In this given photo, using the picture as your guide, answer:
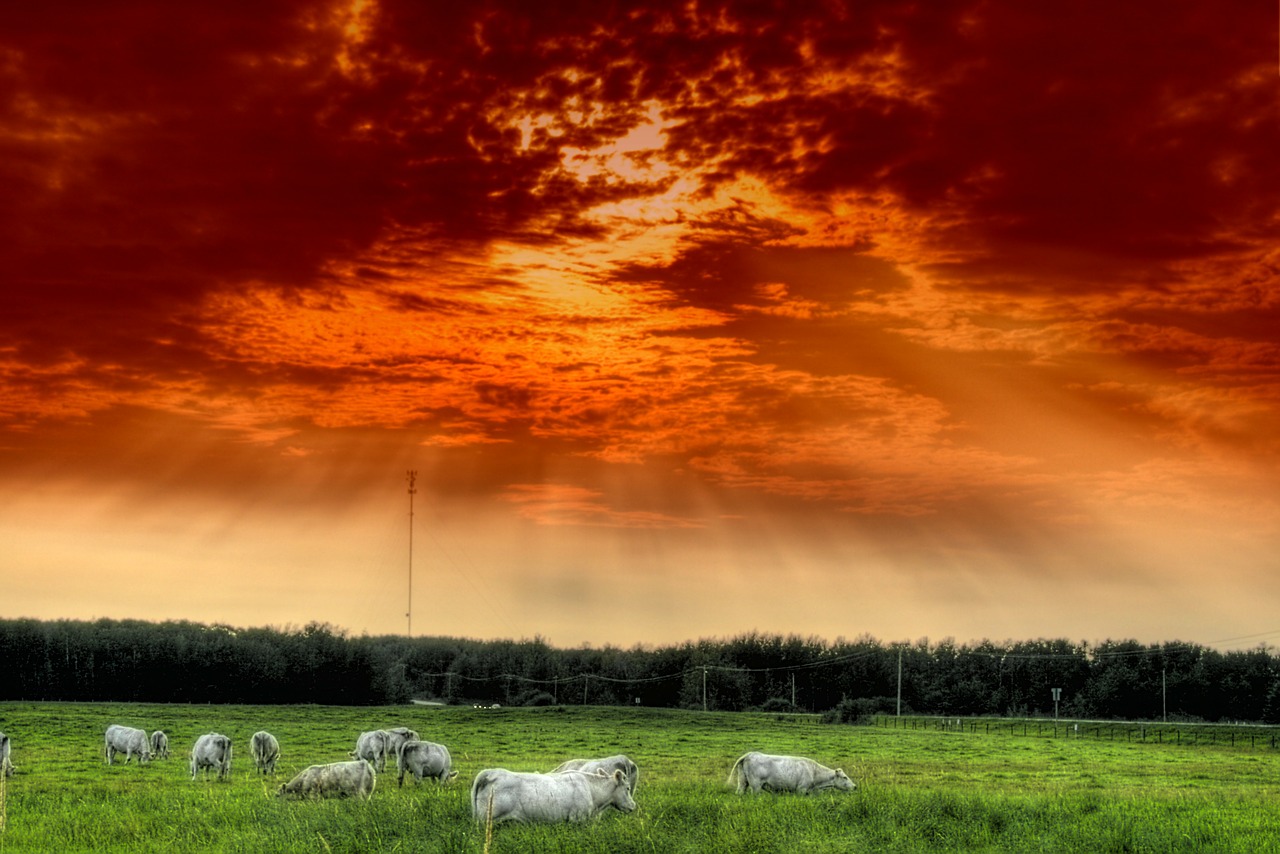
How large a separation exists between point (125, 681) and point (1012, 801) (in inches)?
3820

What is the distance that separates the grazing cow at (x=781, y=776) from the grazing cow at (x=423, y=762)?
297 inches

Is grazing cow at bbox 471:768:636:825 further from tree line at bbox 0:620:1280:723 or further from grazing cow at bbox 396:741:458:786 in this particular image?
tree line at bbox 0:620:1280:723

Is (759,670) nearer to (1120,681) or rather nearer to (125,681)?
(1120,681)

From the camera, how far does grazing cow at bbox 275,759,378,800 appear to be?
23234 mm

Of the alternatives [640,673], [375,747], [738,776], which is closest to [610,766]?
[738,776]

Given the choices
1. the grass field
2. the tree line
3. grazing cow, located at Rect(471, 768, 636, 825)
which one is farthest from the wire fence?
grazing cow, located at Rect(471, 768, 636, 825)

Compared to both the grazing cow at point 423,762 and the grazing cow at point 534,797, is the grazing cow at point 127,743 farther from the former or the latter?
the grazing cow at point 534,797

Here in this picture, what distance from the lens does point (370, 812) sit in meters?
19.3

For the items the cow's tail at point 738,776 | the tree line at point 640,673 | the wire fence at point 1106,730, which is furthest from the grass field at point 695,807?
the tree line at point 640,673

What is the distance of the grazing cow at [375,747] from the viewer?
32719mm

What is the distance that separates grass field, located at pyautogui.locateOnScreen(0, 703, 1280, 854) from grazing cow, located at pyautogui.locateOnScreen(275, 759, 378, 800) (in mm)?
521

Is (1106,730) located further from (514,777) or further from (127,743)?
(514,777)

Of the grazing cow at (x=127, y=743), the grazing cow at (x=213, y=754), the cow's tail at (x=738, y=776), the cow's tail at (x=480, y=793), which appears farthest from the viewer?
the grazing cow at (x=127, y=743)

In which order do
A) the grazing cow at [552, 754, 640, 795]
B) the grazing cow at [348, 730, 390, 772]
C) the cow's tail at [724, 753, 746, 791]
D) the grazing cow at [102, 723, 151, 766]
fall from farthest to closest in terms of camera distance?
the grazing cow at [102, 723, 151, 766], the grazing cow at [348, 730, 390, 772], the cow's tail at [724, 753, 746, 791], the grazing cow at [552, 754, 640, 795]
